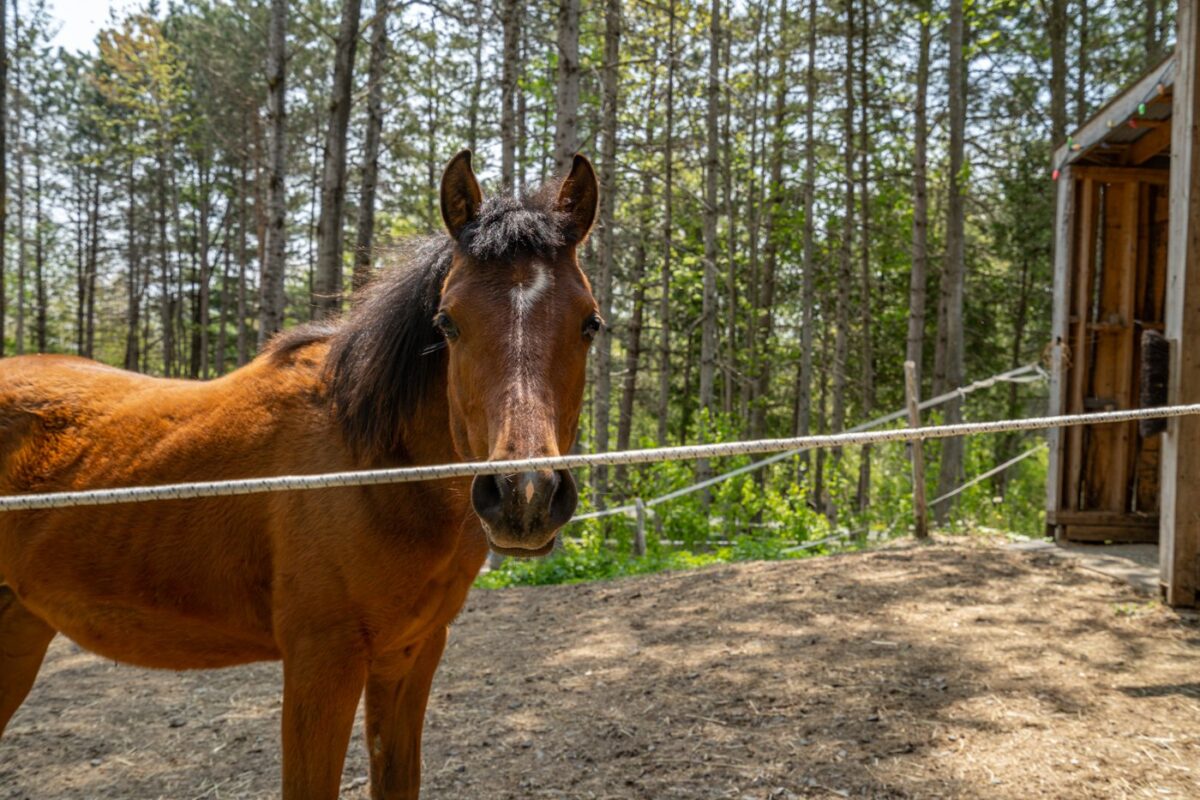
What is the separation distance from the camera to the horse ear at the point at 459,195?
2.30 metres

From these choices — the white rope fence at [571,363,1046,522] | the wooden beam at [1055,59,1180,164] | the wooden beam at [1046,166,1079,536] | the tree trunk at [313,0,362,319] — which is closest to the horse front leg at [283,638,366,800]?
the white rope fence at [571,363,1046,522]

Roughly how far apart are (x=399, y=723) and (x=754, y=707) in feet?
7.42

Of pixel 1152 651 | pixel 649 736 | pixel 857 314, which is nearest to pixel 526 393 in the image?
pixel 649 736

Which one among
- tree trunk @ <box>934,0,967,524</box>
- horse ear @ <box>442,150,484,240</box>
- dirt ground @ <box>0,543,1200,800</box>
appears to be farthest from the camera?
tree trunk @ <box>934,0,967,524</box>

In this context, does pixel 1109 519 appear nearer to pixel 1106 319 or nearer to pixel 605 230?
pixel 1106 319

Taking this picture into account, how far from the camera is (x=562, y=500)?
5.74ft

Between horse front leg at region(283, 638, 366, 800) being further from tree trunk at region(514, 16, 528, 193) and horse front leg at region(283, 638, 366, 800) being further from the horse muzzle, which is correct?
tree trunk at region(514, 16, 528, 193)

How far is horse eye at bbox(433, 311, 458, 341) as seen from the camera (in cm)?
214

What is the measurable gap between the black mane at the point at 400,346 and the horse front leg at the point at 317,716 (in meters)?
0.62

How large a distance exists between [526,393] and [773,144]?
1697 centimetres

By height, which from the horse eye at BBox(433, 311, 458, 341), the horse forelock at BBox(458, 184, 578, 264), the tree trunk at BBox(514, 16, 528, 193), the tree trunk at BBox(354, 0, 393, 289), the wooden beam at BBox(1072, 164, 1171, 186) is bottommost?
the horse eye at BBox(433, 311, 458, 341)

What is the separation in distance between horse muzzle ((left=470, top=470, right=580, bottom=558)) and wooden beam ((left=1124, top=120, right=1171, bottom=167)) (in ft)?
25.4

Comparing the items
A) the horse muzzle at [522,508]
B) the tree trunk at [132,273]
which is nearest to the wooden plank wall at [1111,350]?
the horse muzzle at [522,508]

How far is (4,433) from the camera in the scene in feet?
9.26
